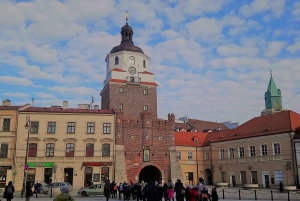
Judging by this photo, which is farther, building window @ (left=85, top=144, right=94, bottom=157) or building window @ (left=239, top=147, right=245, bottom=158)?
building window @ (left=239, top=147, right=245, bottom=158)

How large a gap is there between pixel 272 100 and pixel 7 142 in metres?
82.2

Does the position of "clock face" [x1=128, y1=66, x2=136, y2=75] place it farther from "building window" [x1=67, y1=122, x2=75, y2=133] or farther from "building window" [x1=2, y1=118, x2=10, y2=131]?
"building window" [x1=2, y1=118, x2=10, y2=131]

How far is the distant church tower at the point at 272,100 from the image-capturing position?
9788 centimetres

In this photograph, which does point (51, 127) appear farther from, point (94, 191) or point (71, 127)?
point (94, 191)

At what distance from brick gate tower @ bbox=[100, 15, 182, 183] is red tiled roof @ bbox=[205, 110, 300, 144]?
10044 millimetres

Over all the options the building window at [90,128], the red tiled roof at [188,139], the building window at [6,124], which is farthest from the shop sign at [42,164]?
the red tiled roof at [188,139]

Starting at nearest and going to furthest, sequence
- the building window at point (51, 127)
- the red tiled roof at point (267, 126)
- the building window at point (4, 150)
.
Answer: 1. the building window at point (4, 150)
2. the building window at point (51, 127)
3. the red tiled roof at point (267, 126)

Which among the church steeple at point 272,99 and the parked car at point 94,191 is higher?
the church steeple at point 272,99

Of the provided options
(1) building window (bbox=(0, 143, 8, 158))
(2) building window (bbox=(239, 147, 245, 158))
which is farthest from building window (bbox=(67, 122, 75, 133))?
(2) building window (bbox=(239, 147, 245, 158))

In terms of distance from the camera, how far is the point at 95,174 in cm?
3909

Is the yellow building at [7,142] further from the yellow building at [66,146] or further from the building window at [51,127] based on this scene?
the building window at [51,127]

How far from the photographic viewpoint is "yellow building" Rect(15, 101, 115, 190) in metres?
38.2

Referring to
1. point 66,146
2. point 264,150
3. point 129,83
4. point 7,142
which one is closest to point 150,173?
point 66,146

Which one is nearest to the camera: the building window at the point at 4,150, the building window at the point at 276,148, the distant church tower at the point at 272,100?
the building window at the point at 4,150
